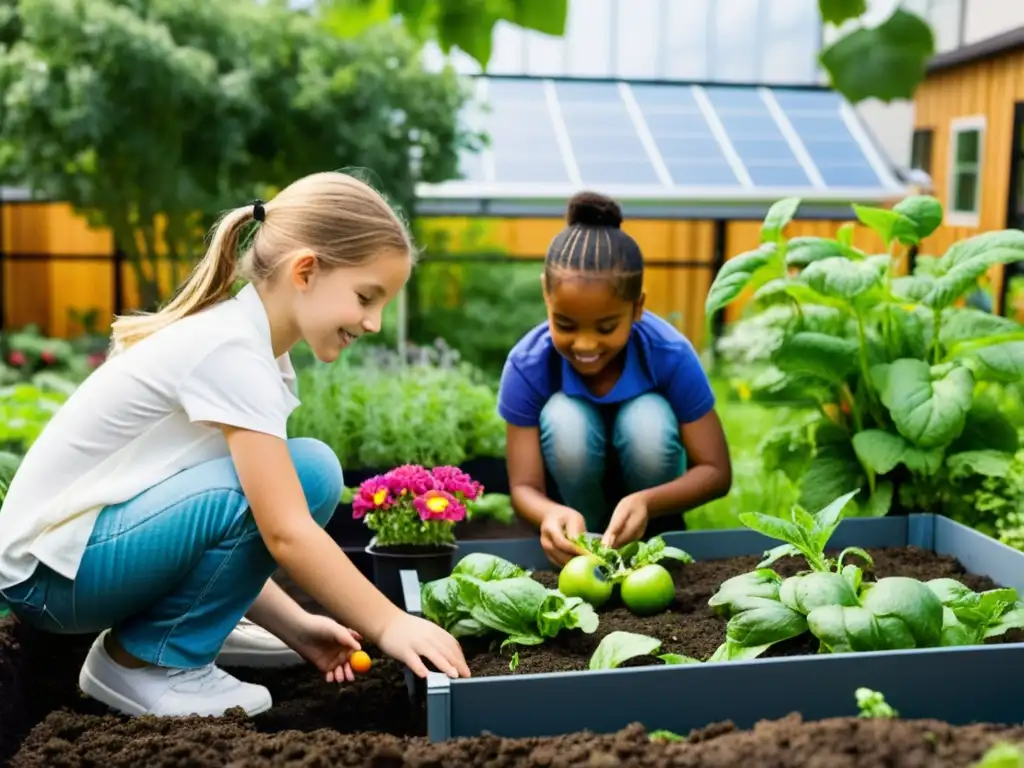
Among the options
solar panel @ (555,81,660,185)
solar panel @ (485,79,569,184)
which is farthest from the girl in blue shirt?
solar panel @ (555,81,660,185)

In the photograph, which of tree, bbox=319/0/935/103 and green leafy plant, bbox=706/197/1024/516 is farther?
green leafy plant, bbox=706/197/1024/516

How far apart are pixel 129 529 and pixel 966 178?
8639 mm

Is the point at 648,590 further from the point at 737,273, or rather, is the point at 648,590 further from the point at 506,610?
the point at 737,273

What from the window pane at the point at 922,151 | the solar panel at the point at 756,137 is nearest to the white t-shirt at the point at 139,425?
the solar panel at the point at 756,137

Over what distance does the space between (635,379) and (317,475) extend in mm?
1002

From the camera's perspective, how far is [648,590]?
247cm

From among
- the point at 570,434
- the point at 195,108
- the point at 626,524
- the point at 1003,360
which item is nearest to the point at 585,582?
the point at 626,524

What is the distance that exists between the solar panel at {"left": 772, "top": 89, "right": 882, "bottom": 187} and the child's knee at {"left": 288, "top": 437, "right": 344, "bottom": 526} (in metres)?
8.12

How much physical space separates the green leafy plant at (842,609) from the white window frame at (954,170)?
7.21 meters

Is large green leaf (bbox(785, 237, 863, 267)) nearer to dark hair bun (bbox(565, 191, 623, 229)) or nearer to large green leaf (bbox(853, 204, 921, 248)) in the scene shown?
large green leaf (bbox(853, 204, 921, 248))

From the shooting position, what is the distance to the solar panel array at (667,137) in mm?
9812

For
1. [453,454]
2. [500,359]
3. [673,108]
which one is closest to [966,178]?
[673,108]

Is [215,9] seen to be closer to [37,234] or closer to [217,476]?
[37,234]

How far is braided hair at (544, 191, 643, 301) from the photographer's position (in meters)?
2.82
